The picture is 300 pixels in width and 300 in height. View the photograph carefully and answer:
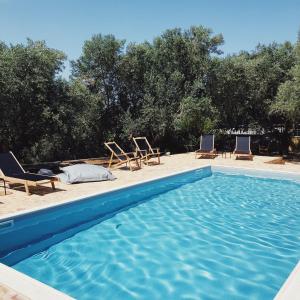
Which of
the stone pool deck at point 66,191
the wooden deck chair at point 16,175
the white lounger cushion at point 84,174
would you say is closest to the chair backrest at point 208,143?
the stone pool deck at point 66,191

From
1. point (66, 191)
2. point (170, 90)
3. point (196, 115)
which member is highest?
point (170, 90)

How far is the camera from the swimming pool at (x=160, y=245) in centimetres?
457

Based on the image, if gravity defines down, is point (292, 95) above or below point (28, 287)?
above

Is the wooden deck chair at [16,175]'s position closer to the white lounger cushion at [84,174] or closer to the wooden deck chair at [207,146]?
the white lounger cushion at [84,174]

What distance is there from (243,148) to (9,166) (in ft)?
33.0

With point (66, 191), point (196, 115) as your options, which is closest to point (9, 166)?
point (66, 191)

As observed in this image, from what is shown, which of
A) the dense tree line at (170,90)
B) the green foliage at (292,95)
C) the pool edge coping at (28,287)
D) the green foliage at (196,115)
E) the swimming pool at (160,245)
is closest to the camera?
the pool edge coping at (28,287)

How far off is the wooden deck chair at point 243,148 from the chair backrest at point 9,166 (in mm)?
9476

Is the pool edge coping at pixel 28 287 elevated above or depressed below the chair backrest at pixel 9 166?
below

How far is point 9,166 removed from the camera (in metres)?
8.83

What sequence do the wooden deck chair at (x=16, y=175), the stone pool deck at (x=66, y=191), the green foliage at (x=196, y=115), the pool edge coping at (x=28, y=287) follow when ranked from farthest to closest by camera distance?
1. the green foliage at (x=196, y=115)
2. the wooden deck chair at (x=16, y=175)
3. the stone pool deck at (x=66, y=191)
4. the pool edge coping at (x=28, y=287)

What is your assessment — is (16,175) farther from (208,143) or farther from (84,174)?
(208,143)

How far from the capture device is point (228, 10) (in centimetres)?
1489

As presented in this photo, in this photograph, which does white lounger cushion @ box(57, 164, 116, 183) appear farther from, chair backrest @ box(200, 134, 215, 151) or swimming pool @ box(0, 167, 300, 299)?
chair backrest @ box(200, 134, 215, 151)
